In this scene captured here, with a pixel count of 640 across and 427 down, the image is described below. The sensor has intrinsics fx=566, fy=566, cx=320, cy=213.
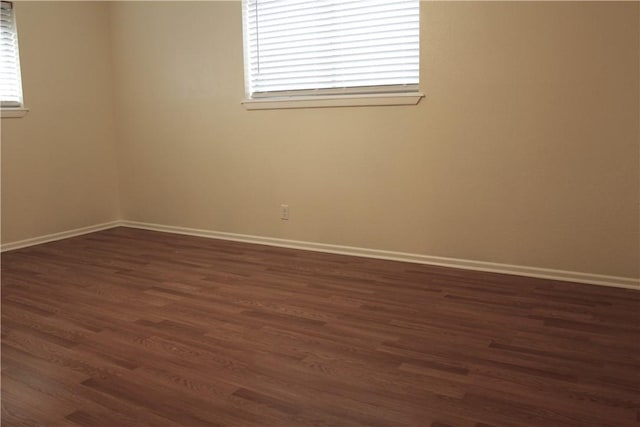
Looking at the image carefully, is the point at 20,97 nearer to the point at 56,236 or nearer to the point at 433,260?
the point at 56,236

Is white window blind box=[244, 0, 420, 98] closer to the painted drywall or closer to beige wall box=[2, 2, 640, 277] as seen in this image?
beige wall box=[2, 2, 640, 277]

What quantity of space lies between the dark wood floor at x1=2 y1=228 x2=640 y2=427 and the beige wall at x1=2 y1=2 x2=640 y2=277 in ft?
1.15

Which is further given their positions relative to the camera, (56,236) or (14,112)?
(56,236)

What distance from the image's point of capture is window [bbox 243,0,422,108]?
12.8 feet

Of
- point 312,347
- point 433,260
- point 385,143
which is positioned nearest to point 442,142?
point 385,143

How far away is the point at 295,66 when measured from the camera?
4.36 m

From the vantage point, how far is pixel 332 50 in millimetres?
4168

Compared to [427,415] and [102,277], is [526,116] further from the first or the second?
[102,277]

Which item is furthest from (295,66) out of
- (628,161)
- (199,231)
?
(628,161)

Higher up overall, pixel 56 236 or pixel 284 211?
pixel 284 211

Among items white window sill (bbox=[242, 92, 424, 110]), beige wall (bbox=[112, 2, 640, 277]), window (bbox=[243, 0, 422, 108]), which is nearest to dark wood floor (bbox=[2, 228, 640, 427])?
beige wall (bbox=[112, 2, 640, 277])

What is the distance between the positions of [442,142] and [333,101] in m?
0.88

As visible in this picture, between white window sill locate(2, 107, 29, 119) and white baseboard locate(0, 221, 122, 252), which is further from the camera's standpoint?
white baseboard locate(0, 221, 122, 252)

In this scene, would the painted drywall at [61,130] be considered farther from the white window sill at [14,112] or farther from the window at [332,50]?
the window at [332,50]
